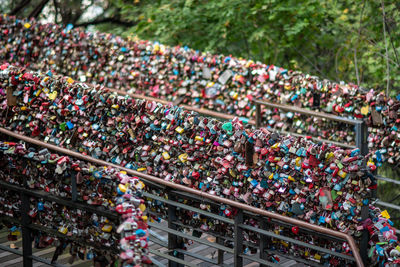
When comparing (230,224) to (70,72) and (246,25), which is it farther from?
(246,25)

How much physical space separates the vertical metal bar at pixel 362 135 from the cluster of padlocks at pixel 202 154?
0.58 meters

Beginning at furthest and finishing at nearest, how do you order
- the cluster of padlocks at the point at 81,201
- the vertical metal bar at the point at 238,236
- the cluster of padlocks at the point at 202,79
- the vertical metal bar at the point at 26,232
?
1. the cluster of padlocks at the point at 202,79
2. the vertical metal bar at the point at 238,236
3. the vertical metal bar at the point at 26,232
4. the cluster of padlocks at the point at 81,201

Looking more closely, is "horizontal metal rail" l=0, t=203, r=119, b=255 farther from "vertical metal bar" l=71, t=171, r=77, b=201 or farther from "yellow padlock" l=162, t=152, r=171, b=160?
"yellow padlock" l=162, t=152, r=171, b=160

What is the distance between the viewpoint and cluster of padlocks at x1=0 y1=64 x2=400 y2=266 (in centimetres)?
462

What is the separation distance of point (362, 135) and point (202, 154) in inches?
68.2

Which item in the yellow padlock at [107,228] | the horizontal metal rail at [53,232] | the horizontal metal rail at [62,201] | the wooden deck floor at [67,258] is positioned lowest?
the wooden deck floor at [67,258]

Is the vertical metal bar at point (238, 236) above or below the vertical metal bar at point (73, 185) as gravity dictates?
below

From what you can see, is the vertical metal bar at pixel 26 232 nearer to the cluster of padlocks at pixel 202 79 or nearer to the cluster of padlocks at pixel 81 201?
the cluster of padlocks at pixel 81 201

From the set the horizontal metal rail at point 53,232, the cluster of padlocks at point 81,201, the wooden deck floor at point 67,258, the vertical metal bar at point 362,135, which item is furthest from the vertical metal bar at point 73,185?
the vertical metal bar at point 362,135

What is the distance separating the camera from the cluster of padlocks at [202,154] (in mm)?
4625

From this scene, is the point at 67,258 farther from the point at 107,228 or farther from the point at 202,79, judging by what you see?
the point at 202,79

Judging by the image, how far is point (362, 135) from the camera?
5969mm

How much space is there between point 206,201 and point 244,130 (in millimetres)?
748

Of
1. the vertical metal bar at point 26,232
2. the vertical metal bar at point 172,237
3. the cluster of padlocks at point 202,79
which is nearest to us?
the vertical metal bar at point 26,232
